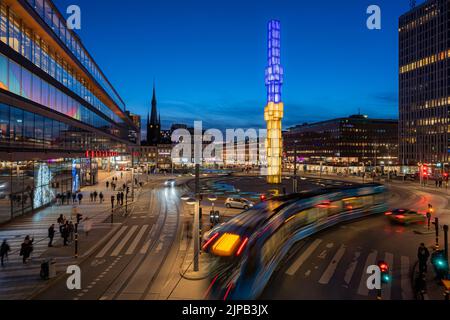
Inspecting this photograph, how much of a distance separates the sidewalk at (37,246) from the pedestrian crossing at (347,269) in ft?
43.1

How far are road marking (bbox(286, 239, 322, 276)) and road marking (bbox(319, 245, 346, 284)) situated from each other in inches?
62.0

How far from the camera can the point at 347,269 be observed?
18.3 m

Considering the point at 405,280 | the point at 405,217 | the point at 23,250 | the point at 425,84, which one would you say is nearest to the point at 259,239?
the point at 405,280

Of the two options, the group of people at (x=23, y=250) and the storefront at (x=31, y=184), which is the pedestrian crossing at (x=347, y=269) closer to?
the group of people at (x=23, y=250)

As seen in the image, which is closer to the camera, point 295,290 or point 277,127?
point 295,290

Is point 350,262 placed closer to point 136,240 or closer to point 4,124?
point 136,240

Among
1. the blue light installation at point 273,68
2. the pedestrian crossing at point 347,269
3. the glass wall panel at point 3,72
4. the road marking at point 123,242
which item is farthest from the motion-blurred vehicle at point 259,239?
the blue light installation at point 273,68

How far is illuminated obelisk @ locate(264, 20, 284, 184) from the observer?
6500 cm

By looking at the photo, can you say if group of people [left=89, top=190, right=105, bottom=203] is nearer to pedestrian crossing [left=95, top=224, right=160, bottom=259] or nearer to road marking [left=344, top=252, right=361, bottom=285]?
pedestrian crossing [left=95, top=224, right=160, bottom=259]

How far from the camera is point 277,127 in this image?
66.2 meters

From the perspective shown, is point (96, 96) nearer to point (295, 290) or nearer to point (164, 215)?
point (164, 215)

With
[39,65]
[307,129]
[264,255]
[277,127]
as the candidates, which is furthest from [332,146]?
[264,255]

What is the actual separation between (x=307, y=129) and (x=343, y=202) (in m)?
155

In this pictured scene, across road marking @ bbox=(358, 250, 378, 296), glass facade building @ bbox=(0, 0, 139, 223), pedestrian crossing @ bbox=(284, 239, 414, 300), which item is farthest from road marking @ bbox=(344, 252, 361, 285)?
glass facade building @ bbox=(0, 0, 139, 223)
